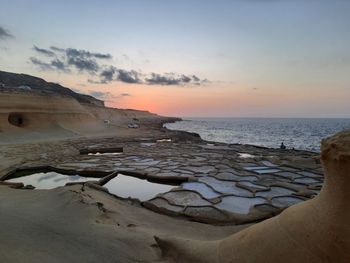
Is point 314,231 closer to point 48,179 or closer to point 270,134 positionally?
point 48,179

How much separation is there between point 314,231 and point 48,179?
8.52 meters

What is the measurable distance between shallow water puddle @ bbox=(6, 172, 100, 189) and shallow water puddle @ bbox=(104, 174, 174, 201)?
0.95 meters

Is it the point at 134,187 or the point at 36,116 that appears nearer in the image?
the point at 134,187

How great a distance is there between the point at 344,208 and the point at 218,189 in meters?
5.00

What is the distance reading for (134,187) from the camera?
26.3 ft

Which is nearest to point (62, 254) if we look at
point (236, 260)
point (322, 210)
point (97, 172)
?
point (236, 260)

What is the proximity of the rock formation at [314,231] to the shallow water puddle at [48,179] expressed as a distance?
6.57 m

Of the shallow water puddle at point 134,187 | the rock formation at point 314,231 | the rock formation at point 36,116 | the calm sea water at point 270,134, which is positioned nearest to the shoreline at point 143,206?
the shallow water puddle at point 134,187

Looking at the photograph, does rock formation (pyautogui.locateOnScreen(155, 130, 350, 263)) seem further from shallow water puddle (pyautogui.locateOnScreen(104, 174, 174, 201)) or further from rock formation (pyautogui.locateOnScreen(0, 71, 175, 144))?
rock formation (pyautogui.locateOnScreen(0, 71, 175, 144))

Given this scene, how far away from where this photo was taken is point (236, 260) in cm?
289

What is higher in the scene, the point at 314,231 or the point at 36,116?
the point at 36,116

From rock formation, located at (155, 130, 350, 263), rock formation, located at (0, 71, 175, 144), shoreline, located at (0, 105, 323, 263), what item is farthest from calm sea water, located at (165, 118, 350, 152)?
rock formation, located at (155, 130, 350, 263)

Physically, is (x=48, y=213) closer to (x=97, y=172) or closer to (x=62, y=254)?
(x=62, y=254)

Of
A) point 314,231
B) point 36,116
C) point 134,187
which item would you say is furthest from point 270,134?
point 314,231
